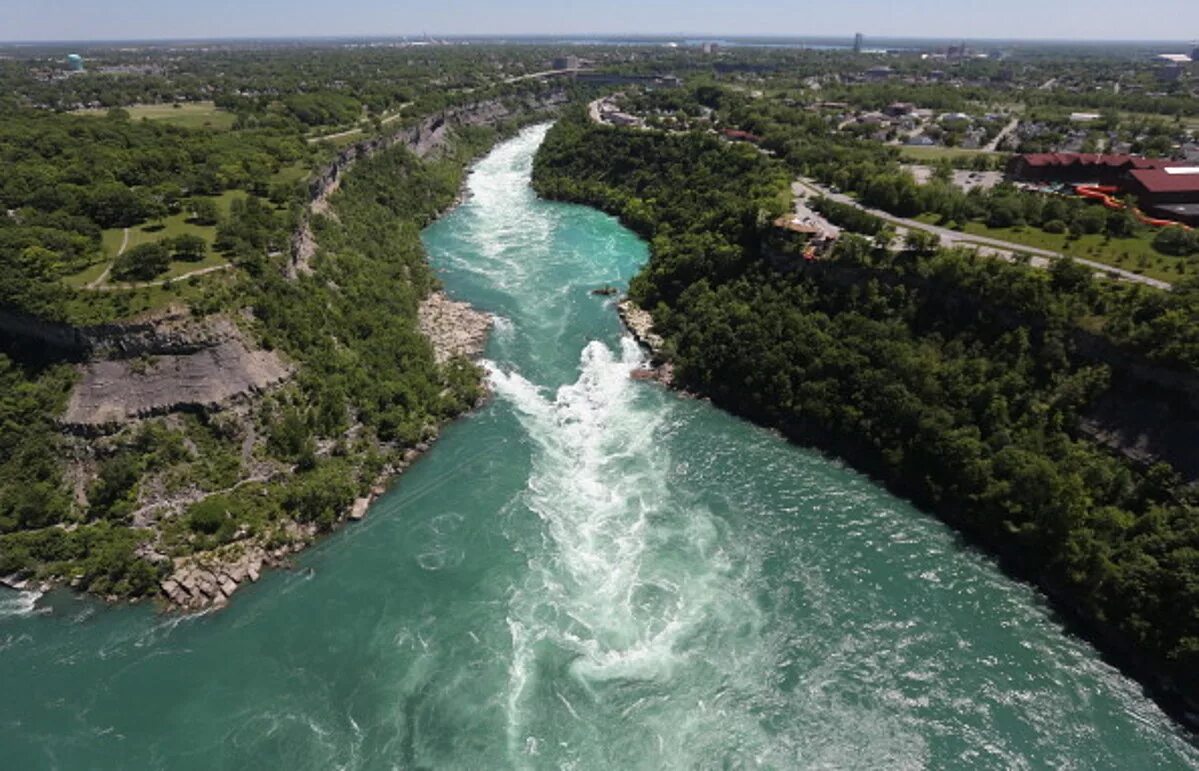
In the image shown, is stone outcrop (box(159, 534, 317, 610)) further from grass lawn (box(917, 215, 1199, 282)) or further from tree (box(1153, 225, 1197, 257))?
tree (box(1153, 225, 1197, 257))

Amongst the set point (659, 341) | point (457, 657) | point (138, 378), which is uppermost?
point (138, 378)

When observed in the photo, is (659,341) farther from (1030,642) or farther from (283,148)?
(283,148)

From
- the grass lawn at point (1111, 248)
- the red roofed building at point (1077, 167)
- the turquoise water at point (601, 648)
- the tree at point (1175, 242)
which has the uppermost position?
the red roofed building at point (1077, 167)

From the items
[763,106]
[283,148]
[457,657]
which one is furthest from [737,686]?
[763,106]

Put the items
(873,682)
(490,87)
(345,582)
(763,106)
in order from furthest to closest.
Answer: (490,87), (763,106), (345,582), (873,682)

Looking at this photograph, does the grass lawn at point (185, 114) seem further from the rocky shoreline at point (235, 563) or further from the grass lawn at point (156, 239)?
the rocky shoreline at point (235, 563)


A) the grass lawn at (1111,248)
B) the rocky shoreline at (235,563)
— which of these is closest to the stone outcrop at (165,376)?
the rocky shoreline at (235,563)
